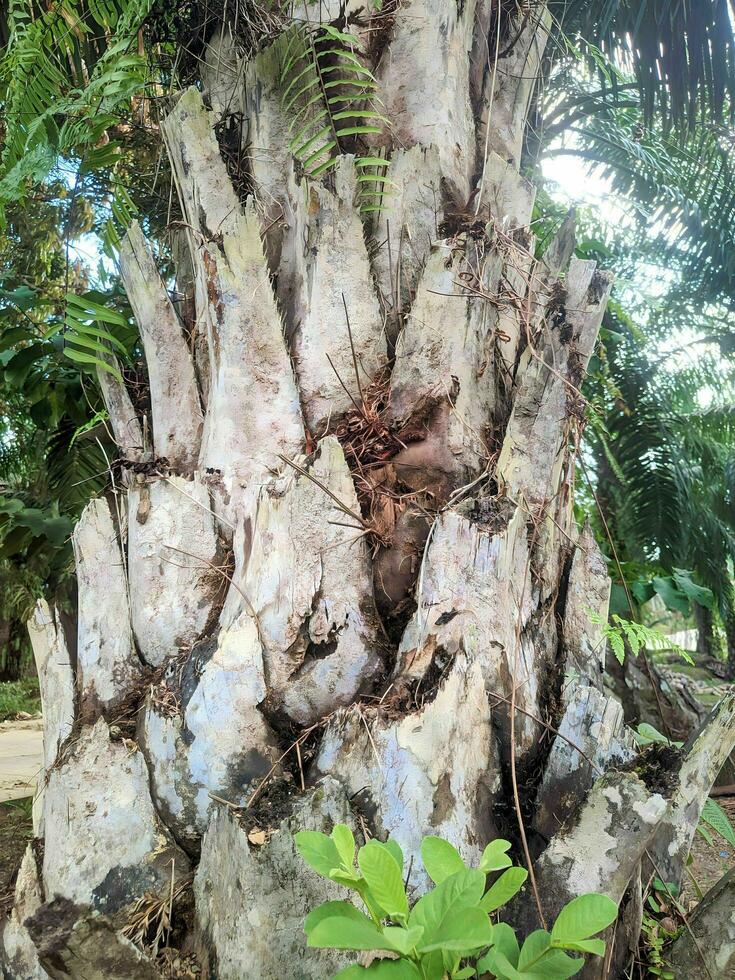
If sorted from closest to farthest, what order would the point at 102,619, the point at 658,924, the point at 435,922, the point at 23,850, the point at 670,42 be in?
the point at 435,922 → the point at 658,924 → the point at 102,619 → the point at 23,850 → the point at 670,42

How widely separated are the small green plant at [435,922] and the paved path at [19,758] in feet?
6.08

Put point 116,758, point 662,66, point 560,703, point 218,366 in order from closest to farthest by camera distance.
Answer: point 116,758 < point 560,703 < point 218,366 < point 662,66

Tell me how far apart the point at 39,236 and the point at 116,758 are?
451 cm

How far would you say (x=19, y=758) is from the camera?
4.21m

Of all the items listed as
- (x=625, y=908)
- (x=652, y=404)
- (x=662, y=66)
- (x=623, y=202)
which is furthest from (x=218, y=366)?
(x=652, y=404)

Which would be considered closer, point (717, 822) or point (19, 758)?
point (717, 822)

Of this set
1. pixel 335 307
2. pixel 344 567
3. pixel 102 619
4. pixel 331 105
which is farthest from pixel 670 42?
pixel 102 619

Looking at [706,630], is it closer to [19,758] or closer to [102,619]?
[19,758]

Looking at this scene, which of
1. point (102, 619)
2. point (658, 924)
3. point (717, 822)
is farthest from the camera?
point (717, 822)

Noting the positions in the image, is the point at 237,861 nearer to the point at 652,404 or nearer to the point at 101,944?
the point at 101,944

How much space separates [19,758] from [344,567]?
3.59m

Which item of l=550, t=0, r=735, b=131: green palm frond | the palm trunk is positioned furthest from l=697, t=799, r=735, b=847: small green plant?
the palm trunk

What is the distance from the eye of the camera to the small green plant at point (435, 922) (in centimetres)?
95

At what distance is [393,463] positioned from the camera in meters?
1.64
